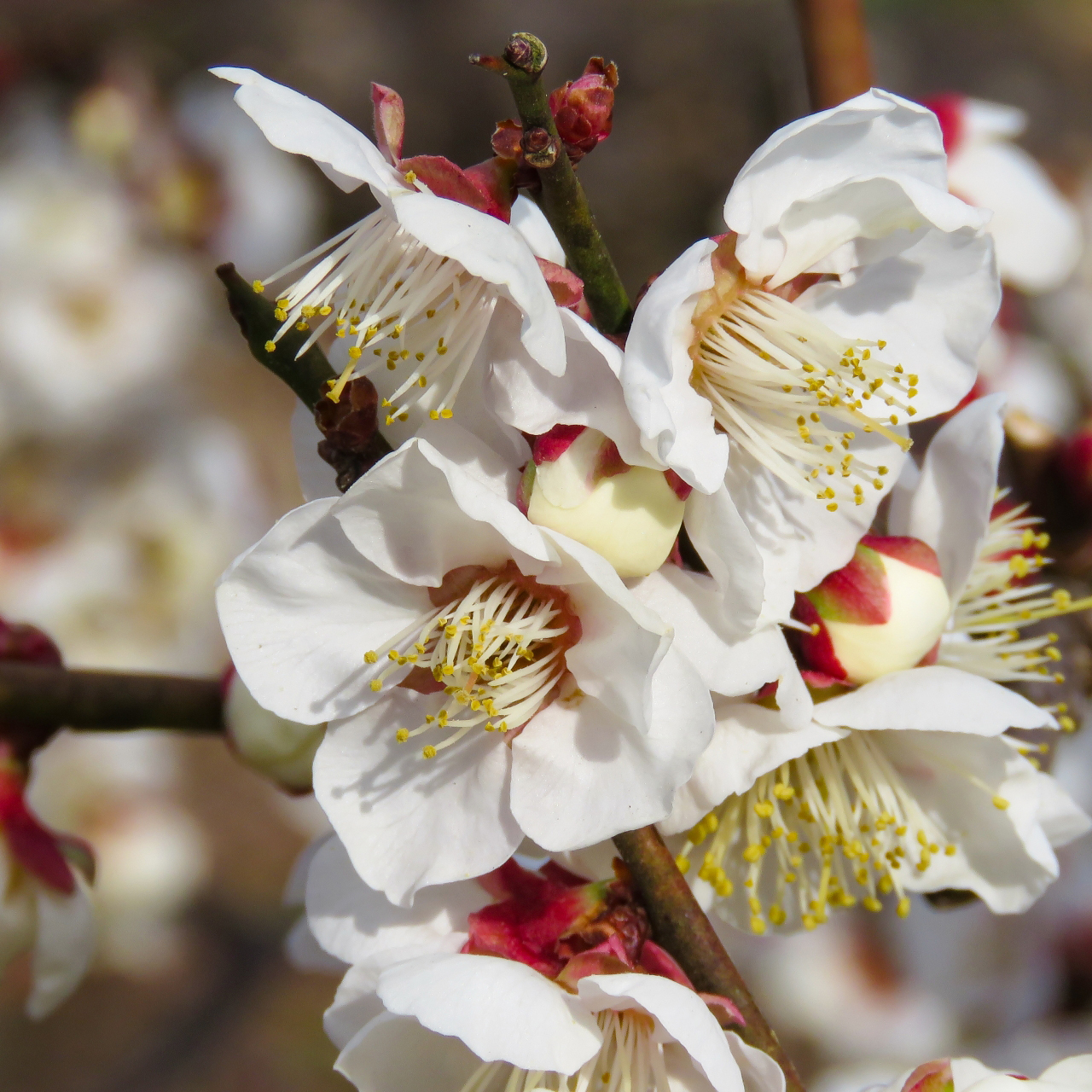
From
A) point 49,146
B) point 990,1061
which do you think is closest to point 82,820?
point 49,146

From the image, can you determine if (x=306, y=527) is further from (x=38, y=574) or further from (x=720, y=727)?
(x=38, y=574)

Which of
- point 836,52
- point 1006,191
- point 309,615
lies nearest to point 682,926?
point 309,615

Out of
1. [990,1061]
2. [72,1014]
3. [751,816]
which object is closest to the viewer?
[751,816]

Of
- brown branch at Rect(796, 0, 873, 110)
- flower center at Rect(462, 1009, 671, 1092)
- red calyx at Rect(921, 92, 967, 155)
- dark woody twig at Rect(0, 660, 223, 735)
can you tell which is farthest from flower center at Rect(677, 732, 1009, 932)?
red calyx at Rect(921, 92, 967, 155)

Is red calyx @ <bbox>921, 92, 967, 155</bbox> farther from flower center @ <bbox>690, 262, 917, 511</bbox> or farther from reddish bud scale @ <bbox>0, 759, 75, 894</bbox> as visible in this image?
reddish bud scale @ <bbox>0, 759, 75, 894</bbox>

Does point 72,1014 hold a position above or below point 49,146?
below

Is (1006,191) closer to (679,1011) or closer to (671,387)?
(671,387)

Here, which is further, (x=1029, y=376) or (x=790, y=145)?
(x=1029, y=376)
